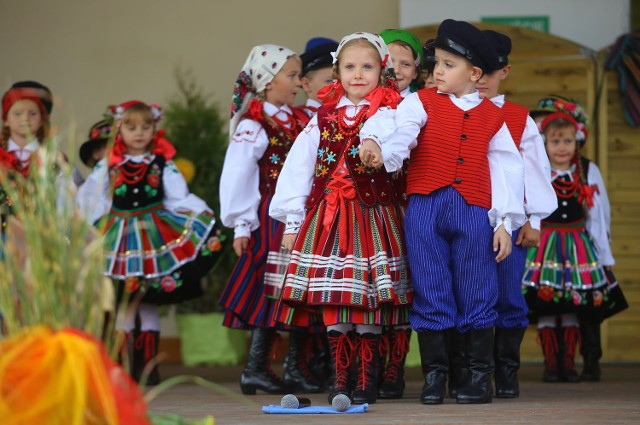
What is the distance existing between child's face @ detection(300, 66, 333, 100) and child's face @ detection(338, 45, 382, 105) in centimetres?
113

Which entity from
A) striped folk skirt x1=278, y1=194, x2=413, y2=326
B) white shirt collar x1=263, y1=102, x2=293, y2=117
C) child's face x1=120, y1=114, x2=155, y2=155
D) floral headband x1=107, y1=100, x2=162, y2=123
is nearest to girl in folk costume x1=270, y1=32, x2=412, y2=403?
striped folk skirt x1=278, y1=194, x2=413, y2=326

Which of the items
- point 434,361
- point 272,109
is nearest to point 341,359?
point 434,361

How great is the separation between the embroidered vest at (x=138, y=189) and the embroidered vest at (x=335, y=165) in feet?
4.39

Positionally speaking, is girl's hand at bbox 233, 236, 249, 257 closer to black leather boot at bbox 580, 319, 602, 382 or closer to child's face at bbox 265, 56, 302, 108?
child's face at bbox 265, 56, 302, 108

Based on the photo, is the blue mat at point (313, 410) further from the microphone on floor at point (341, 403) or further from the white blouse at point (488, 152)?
the white blouse at point (488, 152)

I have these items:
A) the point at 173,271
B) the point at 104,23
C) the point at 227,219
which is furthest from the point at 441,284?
the point at 104,23

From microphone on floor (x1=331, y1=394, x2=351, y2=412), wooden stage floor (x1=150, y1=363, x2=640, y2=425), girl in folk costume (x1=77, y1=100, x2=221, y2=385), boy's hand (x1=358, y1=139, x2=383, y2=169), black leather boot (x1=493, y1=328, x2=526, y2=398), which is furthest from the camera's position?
girl in folk costume (x1=77, y1=100, x2=221, y2=385)

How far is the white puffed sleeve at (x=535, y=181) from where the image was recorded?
14.2 ft

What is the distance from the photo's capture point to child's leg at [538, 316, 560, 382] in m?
5.58

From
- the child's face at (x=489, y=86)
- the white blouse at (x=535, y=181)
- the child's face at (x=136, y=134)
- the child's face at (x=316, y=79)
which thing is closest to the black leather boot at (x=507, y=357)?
the white blouse at (x=535, y=181)

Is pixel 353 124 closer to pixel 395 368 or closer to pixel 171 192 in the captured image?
pixel 395 368

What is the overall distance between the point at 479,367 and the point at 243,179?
1.32 meters

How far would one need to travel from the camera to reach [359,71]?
4094mm

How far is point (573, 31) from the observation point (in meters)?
7.16
